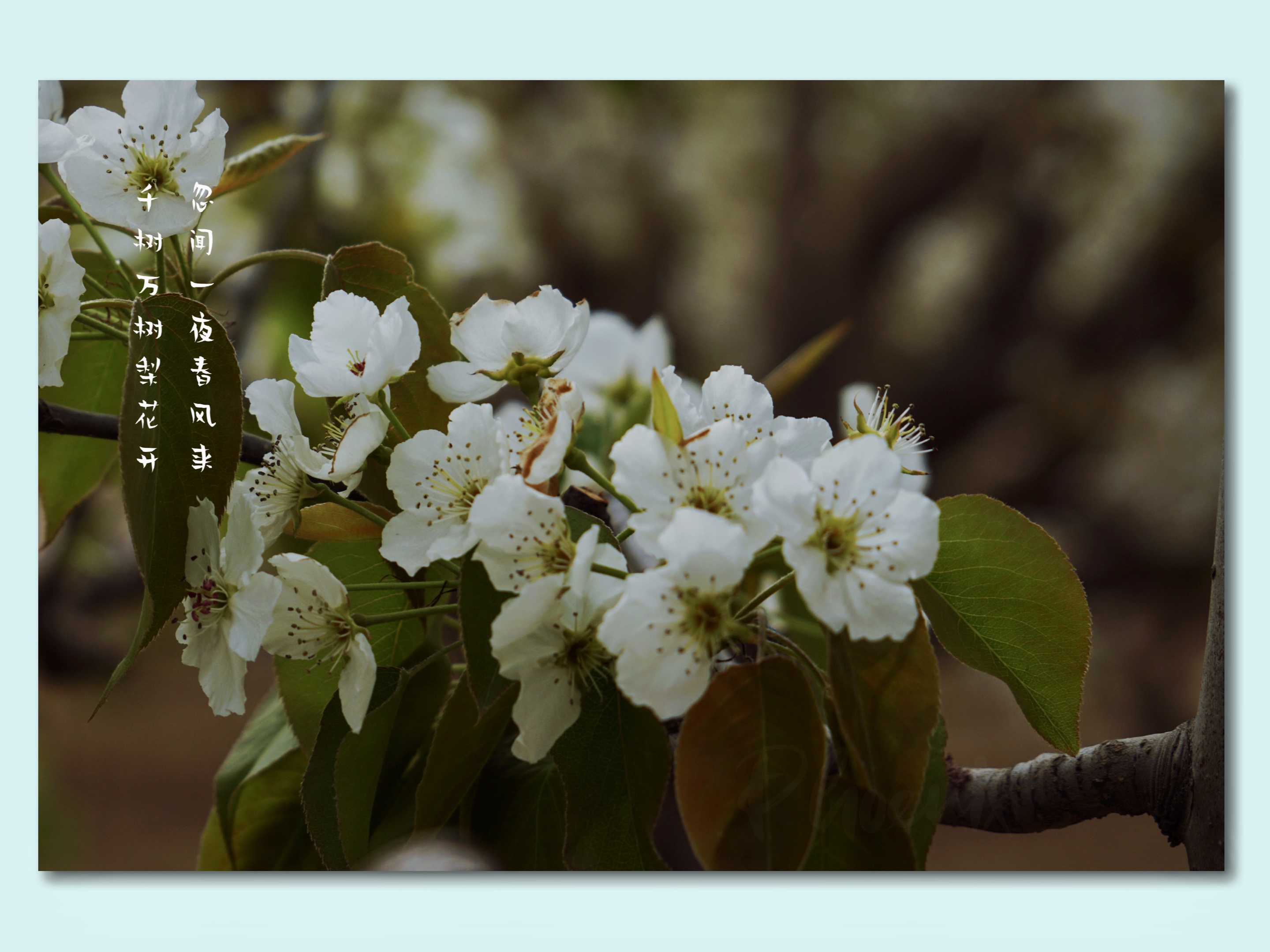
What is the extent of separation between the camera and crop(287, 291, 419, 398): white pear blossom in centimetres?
47

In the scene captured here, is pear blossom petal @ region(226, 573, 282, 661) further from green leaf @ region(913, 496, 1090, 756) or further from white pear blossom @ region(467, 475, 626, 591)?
green leaf @ region(913, 496, 1090, 756)

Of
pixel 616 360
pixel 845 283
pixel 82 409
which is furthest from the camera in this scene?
A: pixel 845 283

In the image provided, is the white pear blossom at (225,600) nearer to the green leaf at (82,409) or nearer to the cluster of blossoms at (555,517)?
the cluster of blossoms at (555,517)

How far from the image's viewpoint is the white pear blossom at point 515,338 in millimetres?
496

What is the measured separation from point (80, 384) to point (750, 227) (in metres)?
1.36

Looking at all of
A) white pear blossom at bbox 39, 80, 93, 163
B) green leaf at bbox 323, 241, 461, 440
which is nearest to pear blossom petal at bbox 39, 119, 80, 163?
white pear blossom at bbox 39, 80, 93, 163

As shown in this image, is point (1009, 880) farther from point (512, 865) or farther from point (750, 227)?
point (750, 227)

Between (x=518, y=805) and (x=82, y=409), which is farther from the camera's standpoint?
(x=82, y=409)

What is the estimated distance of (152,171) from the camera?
54cm

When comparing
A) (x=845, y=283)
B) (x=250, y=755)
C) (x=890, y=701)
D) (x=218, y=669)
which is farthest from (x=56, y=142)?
(x=845, y=283)

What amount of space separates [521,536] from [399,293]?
8.9 inches

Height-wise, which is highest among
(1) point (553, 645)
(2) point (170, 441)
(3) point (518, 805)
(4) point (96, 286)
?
(4) point (96, 286)

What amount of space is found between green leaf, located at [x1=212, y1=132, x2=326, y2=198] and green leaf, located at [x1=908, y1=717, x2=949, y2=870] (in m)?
0.51

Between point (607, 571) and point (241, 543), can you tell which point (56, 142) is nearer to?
point (241, 543)
